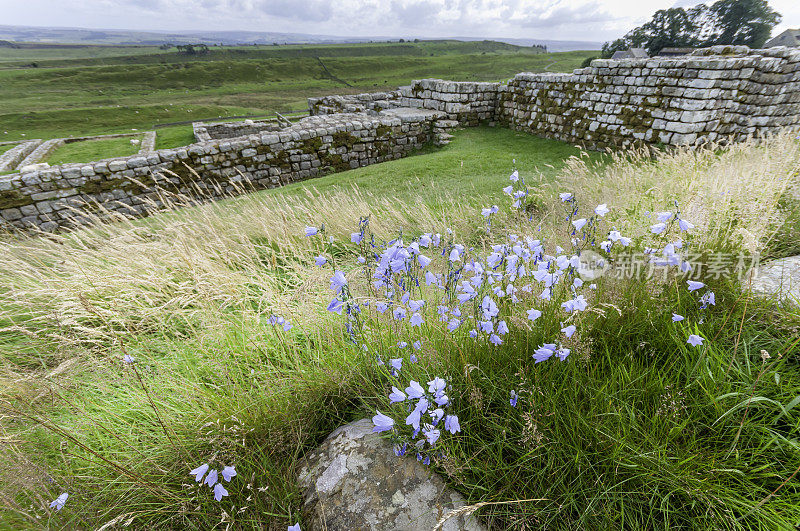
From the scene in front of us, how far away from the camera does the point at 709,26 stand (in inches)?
1650

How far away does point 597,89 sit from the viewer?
34.5 ft

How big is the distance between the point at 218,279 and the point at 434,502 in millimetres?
2408

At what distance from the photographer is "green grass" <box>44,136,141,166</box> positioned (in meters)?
19.7

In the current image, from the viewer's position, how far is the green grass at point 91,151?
19719 millimetres

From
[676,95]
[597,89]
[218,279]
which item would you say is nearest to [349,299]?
[218,279]

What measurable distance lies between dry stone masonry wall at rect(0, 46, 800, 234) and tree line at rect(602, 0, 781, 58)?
43.7m

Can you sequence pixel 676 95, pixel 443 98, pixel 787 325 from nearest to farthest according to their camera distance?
pixel 787 325 → pixel 676 95 → pixel 443 98

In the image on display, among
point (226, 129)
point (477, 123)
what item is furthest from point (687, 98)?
point (226, 129)

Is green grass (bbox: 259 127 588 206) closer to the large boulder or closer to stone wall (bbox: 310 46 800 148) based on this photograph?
stone wall (bbox: 310 46 800 148)

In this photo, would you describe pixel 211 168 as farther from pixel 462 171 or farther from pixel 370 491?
pixel 370 491

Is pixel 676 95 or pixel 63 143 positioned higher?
pixel 676 95

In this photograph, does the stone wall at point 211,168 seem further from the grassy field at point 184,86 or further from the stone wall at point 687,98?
the grassy field at point 184,86

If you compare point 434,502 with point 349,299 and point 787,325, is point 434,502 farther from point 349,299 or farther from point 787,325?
point 787,325

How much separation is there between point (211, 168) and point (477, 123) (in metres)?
10.1
